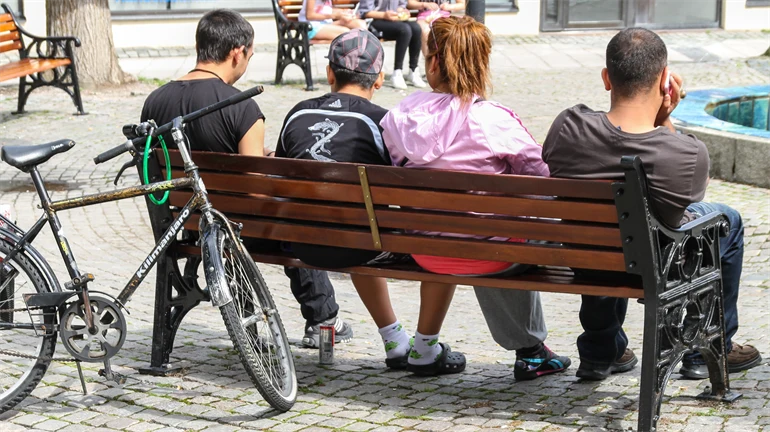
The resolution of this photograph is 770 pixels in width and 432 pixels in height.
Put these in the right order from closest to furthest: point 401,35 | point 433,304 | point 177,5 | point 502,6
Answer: point 433,304, point 401,35, point 177,5, point 502,6

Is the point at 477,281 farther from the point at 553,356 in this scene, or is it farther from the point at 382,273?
the point at 553,356

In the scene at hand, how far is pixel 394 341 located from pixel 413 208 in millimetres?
937

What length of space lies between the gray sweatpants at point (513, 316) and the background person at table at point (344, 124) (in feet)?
1.51

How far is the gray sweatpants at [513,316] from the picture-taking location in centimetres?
473

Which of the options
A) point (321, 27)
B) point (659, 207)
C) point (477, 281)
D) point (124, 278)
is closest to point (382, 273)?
point (477, 281)

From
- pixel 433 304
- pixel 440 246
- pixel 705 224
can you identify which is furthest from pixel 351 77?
pixel 705 224

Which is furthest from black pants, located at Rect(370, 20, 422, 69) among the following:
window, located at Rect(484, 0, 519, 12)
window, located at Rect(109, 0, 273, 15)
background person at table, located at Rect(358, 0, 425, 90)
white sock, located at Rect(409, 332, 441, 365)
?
white sock, located at Rect(409, 332, 441, 365)

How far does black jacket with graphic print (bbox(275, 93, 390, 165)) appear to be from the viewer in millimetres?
4559

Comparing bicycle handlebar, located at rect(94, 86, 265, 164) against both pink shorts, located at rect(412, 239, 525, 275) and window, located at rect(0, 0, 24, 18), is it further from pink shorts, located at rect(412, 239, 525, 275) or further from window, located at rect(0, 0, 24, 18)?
window, located at rect(0, 0, 24, 18)

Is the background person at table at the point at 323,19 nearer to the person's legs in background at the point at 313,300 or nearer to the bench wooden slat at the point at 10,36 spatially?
the bench wooden slat at the point at 10,36

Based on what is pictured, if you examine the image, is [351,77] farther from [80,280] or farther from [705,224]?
[705,224]

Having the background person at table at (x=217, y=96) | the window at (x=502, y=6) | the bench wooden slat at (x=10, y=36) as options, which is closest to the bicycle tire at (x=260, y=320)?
the background person at table at (x=217, y=96)

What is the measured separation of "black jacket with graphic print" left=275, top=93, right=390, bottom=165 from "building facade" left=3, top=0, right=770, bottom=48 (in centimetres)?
1233

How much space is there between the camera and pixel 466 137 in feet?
14.1
